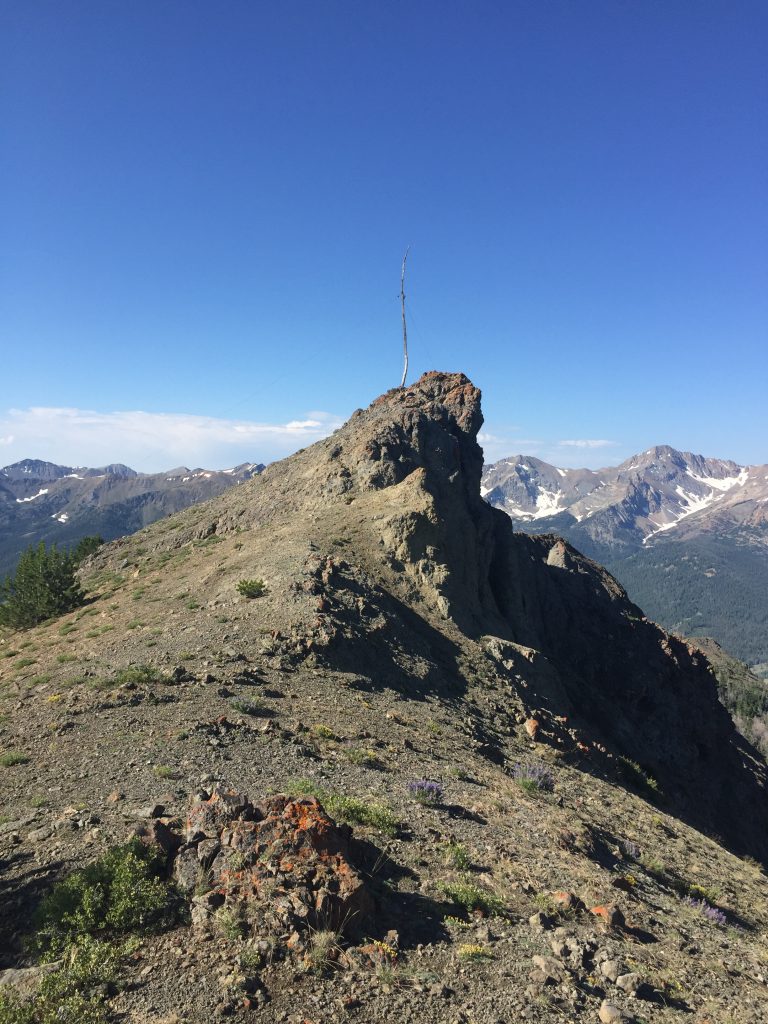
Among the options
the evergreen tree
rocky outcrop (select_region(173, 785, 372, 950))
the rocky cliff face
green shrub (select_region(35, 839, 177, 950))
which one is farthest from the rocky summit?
the evergreen tree

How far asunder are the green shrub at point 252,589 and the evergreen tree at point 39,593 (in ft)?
56.5

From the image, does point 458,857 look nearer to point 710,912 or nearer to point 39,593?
point 710,912

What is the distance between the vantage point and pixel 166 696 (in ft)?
57.6

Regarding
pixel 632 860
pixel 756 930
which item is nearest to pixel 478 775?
pixel 632 860

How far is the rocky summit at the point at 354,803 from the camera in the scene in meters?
7.83

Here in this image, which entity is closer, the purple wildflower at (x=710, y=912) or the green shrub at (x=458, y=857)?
the green shrub at (x=458, y=857)

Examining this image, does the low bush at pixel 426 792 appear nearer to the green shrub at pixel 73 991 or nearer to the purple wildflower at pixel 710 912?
A: the purple wildflower at pixel 710 912

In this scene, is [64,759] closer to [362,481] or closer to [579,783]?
[579,783]

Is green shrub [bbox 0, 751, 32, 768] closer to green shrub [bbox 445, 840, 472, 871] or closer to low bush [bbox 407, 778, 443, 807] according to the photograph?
low bush [bbox 407, 778, 443, 807]

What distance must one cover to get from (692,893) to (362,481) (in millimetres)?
30392

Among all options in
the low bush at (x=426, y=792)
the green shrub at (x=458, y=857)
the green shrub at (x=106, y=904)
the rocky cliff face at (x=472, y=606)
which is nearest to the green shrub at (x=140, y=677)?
the rocky cliff face at (x=472, y=606)

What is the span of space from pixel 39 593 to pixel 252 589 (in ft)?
64.6

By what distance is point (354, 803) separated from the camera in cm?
1238

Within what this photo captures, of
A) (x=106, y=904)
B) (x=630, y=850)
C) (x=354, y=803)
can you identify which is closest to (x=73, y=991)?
(x=106, y=904)
